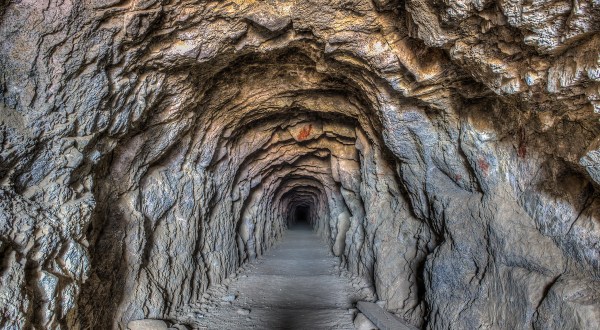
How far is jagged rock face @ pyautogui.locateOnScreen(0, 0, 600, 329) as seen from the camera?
9.21 feet

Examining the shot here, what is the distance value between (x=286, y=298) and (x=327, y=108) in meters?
3.75

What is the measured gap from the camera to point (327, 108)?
23.0 feet

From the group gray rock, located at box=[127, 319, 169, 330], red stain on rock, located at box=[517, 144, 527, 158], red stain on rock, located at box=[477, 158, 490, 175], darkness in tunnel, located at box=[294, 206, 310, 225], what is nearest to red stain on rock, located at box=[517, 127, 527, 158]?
red stain on rock, located at box=[517, 144, 527, 158]

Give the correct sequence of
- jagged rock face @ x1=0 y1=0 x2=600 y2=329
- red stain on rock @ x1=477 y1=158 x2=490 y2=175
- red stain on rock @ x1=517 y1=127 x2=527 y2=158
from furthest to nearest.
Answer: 1. red stain on rock @ x1=477 y1=158 x2=490 y2=175
2. red stain on rock @ x1=517 y1=127 x2=527 y2=158
3. jagged rock face @ x1=0 y1=0 x2=600 y2=329

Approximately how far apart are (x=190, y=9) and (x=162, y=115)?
1.61 meters

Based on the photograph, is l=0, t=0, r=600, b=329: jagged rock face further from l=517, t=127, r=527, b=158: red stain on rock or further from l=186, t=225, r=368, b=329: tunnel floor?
l=186, t=225, r=368, b=329: tunnel floor

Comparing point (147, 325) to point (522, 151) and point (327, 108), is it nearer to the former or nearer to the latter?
point (327, 108)

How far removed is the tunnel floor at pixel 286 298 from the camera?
5621mm

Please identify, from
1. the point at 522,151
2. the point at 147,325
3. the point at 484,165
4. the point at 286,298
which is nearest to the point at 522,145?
the point at 522,151

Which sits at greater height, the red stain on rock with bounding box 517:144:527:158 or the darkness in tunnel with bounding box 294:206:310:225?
the red stain on rock with bounding box 517:144:527:158

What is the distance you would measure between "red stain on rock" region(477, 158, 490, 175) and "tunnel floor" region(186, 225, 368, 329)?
2990mm

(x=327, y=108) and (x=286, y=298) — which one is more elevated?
(x=327, y=108)

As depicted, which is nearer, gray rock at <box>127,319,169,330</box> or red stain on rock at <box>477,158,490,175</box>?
red stain on rock at <box>477,158,490,175</box>

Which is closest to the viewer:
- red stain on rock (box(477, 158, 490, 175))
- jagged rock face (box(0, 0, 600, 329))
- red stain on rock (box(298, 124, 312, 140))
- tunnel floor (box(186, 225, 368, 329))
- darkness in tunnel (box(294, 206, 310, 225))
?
jagged rock face (box(0, 0, 600, 329))
